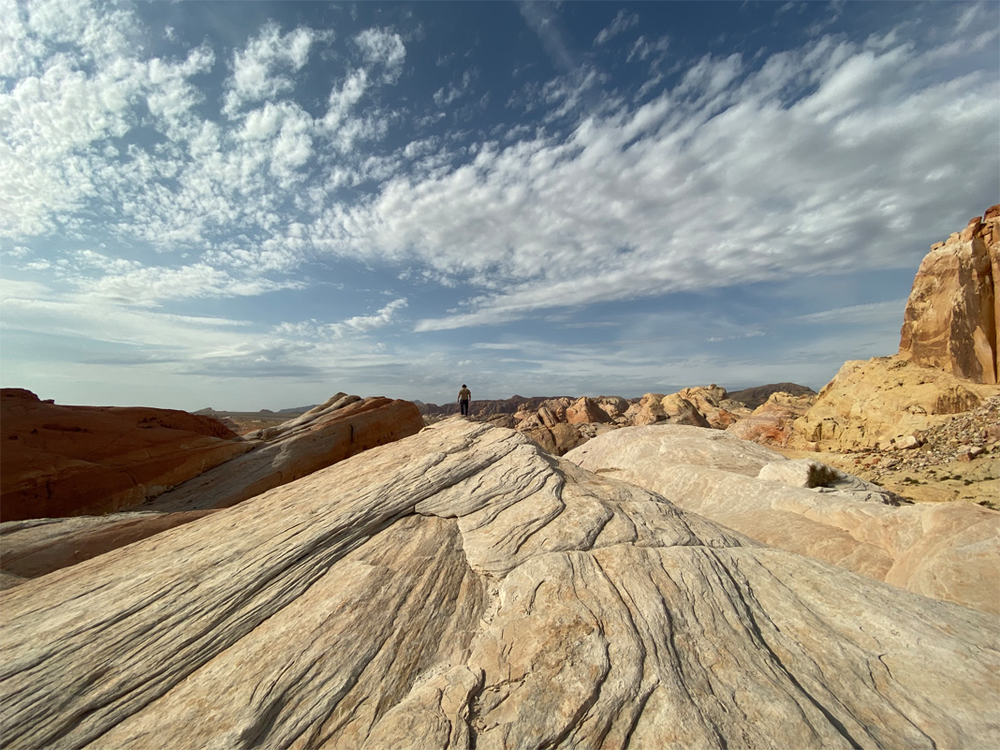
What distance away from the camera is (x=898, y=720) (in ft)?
13.3

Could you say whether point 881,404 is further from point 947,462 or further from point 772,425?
point 947,462

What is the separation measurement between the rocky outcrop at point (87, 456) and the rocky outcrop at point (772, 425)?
36.0m

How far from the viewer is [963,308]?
27.5 meters

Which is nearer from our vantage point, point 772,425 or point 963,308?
point 963,308

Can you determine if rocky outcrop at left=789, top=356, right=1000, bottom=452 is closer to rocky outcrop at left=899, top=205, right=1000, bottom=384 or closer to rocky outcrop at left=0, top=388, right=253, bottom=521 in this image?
rocky outcrop at left=899, top=205, right=1000, bottom=384

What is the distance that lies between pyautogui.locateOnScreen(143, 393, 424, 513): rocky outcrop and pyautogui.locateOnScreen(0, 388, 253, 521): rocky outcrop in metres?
1.01

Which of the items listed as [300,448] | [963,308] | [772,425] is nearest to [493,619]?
[300,448]

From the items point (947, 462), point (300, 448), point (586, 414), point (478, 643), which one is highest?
point (300, 448)

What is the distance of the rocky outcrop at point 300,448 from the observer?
1792 cm

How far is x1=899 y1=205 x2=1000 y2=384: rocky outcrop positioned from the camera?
27438mm

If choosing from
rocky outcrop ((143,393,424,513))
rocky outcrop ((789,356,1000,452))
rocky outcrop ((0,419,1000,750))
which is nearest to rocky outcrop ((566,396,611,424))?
rocky outcrop ((789,356,1000,452))

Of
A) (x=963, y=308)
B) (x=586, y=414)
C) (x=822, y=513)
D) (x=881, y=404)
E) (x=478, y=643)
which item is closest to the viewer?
(x=478, y=643)

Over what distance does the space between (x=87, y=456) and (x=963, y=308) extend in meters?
49.6

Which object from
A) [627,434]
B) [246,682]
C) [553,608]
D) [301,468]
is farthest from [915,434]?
[301,468]
